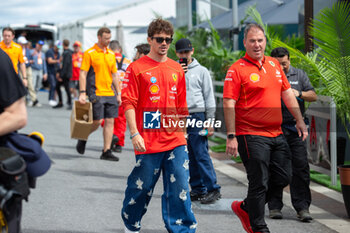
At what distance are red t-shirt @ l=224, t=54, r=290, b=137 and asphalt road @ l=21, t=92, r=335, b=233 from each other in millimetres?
1158

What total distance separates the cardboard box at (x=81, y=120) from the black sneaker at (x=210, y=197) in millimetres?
3702

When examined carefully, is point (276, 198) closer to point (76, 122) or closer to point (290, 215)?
point (290, 215)

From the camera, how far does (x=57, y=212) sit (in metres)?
7.01

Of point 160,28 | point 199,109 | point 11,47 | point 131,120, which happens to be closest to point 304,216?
point 199,109

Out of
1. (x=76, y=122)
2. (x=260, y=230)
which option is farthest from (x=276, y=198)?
(x=76, y=122)

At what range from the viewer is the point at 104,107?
10.8 meters

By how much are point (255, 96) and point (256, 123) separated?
245mm

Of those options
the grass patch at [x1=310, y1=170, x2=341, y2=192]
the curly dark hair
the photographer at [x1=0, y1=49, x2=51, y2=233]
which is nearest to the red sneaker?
the curly dark hair

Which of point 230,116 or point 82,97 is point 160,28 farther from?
point 82,97

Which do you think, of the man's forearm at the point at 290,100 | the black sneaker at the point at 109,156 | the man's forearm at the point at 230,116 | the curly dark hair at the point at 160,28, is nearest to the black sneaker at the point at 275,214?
→ the man's forearm at the point at 290,100

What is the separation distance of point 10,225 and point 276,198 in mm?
3895

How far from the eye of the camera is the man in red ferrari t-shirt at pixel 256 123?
18.7ft

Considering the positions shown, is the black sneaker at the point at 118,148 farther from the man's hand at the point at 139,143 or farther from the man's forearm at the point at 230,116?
the man's hand at the point at 139,143

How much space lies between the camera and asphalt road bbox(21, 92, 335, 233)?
641 cm
